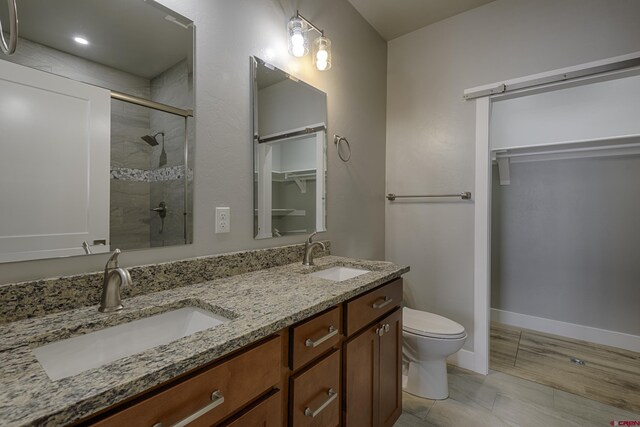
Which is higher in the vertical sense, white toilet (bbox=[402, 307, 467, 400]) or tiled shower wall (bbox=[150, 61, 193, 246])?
tiled shower wall (bbox=[150, 61, 193, 246])

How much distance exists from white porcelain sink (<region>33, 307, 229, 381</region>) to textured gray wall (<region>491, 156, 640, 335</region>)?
3.09m

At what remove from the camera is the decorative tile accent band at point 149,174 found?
41.4 inches

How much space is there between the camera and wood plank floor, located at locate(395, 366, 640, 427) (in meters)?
1.69

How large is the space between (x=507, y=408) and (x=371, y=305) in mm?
1251

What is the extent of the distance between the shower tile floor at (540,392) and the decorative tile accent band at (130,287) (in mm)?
1273

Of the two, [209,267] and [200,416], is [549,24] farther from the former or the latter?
[200,416]

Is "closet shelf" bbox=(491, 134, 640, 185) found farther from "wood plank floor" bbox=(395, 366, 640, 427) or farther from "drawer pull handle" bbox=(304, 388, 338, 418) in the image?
"drawer pull handle" bbox=(304, 388, 338, 418)

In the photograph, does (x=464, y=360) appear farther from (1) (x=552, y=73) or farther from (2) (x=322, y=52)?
(2) (x=322, y=52)

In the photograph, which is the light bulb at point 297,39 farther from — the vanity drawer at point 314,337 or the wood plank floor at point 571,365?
the wood plank floor at point 571,365

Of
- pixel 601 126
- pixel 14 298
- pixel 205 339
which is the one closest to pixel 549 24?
pixel 601 126

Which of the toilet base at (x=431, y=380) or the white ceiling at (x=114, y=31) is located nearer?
the white ceiling at (x=114, y=31)

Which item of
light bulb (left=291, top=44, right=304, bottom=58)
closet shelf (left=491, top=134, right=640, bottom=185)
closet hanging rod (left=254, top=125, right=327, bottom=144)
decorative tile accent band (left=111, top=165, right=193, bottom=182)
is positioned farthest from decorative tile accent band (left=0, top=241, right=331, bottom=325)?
closet shelf (left=491, top=134, right=640, bottom=185)

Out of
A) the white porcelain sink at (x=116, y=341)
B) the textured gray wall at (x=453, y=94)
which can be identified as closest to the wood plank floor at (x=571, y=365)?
the textured gray wall at (x=453, y=94)

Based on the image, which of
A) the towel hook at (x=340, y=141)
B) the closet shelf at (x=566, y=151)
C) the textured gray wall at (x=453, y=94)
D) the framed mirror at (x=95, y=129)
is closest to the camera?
the framed mirror at (x=95, y=129)
